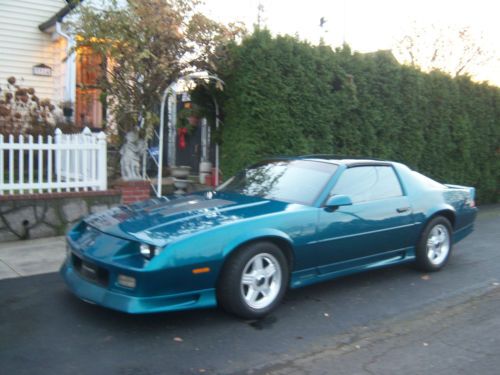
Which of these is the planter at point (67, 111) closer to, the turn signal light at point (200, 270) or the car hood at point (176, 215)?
the car hood at point (176, 215)

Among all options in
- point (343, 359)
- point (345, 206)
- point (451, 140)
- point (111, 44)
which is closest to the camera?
point (343, 359)

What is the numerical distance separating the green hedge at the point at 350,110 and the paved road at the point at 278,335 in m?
3.63

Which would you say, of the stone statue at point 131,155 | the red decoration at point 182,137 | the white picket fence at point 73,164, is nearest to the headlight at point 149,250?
the white picket fence at point 73,164

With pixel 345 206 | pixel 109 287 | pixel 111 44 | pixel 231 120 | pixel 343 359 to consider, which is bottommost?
pixel 343 359

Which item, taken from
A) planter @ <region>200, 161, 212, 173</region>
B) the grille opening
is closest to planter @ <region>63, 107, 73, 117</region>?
planter @ <region>200, 161, 212, 173</region>

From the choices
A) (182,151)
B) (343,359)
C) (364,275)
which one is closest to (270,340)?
(343,359)

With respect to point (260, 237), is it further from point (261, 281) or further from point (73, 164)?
point (73, 164)

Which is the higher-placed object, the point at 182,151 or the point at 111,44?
the point at 111,44

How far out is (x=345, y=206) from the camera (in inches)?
207

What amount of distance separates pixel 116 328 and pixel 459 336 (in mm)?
2850

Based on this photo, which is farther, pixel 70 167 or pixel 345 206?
pixel 70 167

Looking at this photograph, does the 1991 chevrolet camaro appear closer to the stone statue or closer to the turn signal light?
the turn signal light

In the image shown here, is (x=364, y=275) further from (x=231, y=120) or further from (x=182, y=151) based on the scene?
(x=182, y=151)

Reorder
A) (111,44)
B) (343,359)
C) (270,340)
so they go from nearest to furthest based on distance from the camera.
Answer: (343,359) → (270,340) → (111,44)
